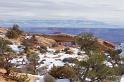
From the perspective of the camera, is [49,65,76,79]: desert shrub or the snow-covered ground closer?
[49,65,76,79]: desert shrub

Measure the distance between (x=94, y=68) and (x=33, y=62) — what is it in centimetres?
1476

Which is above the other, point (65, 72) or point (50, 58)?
point (65, 72)

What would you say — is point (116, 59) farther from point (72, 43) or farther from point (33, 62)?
point (72, 43)

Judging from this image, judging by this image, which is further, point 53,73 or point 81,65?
point 53,73

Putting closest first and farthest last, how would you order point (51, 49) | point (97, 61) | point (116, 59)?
point (97, 61), point (116, 59), point (51, 49)

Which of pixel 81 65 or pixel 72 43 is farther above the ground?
pixel 81 65

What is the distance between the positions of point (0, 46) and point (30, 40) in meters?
33.4

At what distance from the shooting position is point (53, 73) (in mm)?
35562

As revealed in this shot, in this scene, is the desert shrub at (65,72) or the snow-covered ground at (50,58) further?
the snow-covered ground at (50,58)

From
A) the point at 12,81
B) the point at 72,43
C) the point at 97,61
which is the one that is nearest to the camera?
the point at 12,81

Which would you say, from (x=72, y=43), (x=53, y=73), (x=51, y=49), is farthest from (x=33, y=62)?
(x=72, y=43)

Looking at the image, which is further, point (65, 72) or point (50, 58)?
point (50, 58)

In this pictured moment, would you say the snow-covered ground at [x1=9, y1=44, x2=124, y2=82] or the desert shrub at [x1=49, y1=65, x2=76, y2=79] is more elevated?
the desert shrub at [x1=49, y1=65, x2=76, y2=79]

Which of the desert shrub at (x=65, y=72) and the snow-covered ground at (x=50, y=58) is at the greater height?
the desert shrub at (x=65, y=72)
